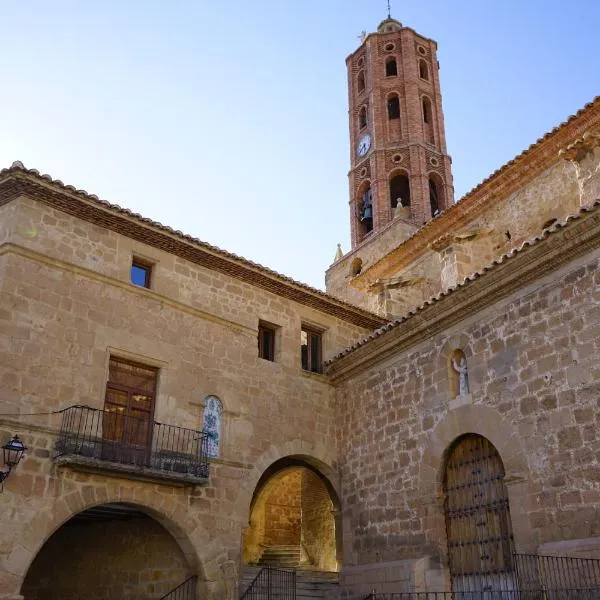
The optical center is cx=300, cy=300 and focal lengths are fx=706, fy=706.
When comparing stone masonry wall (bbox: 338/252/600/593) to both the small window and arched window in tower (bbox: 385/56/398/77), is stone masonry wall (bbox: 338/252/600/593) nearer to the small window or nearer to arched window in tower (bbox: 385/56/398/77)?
the small window

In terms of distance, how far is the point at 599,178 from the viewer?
39.0 feet

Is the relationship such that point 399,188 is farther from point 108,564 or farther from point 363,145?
point 108,564

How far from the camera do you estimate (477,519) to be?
1016cm

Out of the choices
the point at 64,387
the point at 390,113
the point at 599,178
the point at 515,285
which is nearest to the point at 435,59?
the point at 390,113

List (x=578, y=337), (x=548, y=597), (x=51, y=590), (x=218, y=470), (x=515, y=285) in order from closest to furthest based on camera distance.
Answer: (x=548, y=597), (x=578, y=337), (x=515, y=285), (x=218, y=470), (x=51, y=590)

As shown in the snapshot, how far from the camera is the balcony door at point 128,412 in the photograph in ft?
34.4

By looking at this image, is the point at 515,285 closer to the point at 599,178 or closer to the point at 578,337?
the point at 578,337

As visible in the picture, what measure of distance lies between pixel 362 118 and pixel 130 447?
19.9m

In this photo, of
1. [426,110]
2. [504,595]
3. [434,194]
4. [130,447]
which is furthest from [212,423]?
[426,110]

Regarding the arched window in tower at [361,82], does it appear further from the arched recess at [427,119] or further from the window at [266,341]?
the window at [266,341]

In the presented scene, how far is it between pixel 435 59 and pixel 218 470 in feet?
71.9

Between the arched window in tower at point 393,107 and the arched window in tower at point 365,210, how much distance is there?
3171 mm

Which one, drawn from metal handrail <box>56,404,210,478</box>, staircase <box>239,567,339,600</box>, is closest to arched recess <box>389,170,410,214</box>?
staircase <box>239,567,339,600</box>

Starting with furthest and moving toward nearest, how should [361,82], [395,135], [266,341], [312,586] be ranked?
[361,82], [395,135], [266,341], [312,586]
